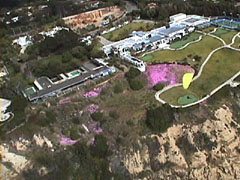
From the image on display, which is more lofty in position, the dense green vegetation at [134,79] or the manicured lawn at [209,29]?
the manicured lawn at [209,29]

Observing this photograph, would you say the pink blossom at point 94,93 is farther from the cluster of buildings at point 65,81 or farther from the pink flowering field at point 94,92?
the cluster of buildings at point 65,81

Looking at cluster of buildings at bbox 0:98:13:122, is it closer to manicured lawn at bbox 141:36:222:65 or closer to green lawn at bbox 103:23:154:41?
manicured lawn at bbox 141:36:222:65

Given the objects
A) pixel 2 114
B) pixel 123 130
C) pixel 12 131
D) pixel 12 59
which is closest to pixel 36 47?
pixel 12 59

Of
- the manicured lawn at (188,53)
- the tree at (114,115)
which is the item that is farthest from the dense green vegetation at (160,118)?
the manicured lawn at (188,53)

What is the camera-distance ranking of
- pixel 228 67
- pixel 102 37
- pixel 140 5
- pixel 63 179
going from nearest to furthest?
pixel 63 179 < pixel 228 67 < pixel 102 37 < pixel 140 5

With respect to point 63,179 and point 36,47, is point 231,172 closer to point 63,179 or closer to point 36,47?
Answer: point 63,179
